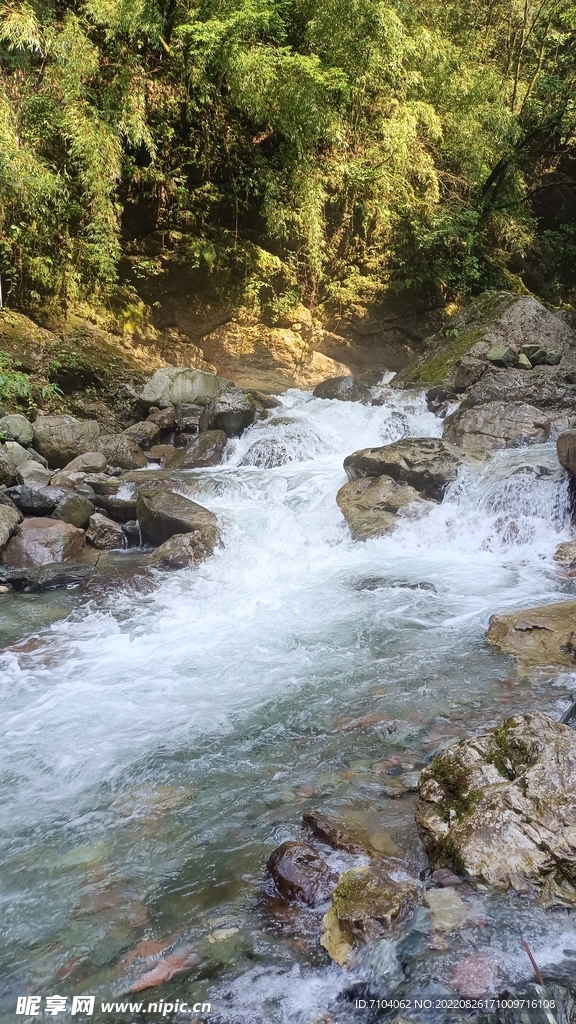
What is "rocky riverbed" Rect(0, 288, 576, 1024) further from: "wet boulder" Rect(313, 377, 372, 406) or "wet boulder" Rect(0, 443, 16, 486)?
"wet boulder" Rect(313, 377, 372, 406)

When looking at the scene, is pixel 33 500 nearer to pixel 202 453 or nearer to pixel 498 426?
pixel 202 453

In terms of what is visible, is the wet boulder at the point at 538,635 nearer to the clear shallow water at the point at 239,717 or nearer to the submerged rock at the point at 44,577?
the clear shallow water at the point at 239,717

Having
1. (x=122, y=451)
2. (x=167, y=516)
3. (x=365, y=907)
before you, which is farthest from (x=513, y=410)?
(x=365, y=907)

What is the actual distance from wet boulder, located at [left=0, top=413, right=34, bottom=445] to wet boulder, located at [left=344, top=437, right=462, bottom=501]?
4.91 metres

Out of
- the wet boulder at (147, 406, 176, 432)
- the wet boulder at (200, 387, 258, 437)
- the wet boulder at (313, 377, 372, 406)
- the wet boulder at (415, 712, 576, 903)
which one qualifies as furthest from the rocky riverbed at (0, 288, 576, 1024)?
the wet boulder at (313, 377, 372, 406)

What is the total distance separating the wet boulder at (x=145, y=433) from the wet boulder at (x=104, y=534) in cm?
305

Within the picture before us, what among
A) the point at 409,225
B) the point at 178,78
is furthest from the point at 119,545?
the point at 409,225

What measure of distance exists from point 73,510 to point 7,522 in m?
0.81

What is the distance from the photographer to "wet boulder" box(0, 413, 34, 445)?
29.5 ft

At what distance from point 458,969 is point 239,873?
967 mm

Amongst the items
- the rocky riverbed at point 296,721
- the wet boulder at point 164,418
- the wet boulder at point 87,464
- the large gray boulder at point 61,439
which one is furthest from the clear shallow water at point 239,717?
the wet boulder at point 164,418

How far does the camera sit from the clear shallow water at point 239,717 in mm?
2244

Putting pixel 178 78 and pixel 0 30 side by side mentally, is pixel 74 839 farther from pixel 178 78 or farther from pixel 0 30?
pixel 178 78

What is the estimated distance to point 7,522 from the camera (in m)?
6.84
